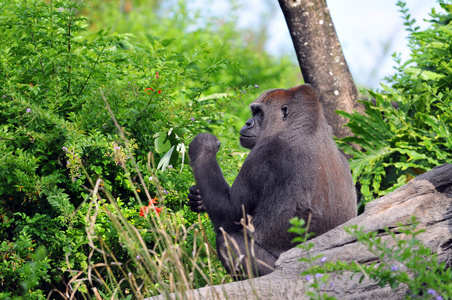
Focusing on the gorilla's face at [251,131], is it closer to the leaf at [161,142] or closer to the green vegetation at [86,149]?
the green vegetation at [86,149]

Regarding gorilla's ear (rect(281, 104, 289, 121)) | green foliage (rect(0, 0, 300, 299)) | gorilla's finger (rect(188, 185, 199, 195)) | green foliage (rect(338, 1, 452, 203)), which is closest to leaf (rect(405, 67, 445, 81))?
green foliage (rect(338, 1, 452, 203))

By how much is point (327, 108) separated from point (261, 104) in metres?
1.84

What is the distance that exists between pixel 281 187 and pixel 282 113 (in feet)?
2.07

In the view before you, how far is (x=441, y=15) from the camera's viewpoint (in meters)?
5.88

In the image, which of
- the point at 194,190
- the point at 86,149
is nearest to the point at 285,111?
the point at 194,190

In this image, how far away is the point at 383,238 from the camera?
303 centimetres

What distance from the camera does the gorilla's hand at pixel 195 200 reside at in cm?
386

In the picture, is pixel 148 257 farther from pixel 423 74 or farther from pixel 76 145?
pixel 423 74

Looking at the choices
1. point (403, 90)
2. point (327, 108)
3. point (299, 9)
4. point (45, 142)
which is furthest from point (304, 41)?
point (45, 142)

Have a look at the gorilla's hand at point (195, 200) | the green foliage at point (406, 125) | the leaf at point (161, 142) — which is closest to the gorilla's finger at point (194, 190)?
the gorilla's hand at point (195, 200)

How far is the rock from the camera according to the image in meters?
2.82

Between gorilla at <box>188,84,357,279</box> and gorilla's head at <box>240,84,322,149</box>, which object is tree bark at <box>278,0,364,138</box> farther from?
gorilla at <box>188,84,357,279</box>

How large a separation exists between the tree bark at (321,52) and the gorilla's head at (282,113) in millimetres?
1672

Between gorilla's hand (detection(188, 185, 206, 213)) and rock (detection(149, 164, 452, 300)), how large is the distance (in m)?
0.89
